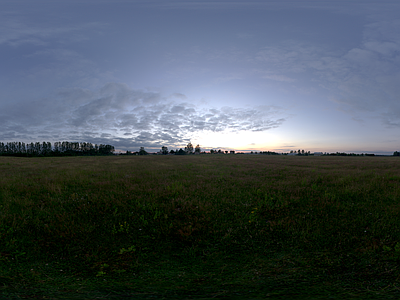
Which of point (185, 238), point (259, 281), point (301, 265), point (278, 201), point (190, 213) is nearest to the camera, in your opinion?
point (259, 281)

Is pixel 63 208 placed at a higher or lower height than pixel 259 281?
higher

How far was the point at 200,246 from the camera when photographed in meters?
5.93

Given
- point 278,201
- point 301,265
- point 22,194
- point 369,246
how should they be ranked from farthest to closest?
point 22,194, point 278,201, point 369,246, point 301,265

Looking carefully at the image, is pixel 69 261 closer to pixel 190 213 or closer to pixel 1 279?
pixel 1 279

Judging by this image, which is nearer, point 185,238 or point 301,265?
point 301,265

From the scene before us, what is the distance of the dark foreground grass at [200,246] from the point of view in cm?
429

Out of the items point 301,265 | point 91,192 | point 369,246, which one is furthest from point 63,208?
point 369,246

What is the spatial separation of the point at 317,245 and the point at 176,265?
4.35 meters

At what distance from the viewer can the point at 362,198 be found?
29.8ft

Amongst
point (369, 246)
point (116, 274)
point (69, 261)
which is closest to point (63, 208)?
point (69, 261)

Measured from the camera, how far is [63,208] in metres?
8.23

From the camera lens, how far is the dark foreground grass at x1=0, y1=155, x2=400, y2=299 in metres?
4.29

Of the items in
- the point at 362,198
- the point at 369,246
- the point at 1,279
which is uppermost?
the point at 362,198

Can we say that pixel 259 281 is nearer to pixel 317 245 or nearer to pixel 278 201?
pixel 317 245
